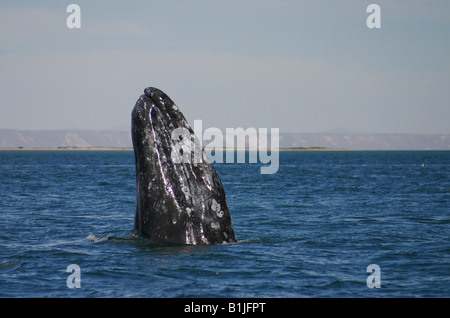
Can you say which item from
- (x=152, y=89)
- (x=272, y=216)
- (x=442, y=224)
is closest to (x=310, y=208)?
(x=272, y=216)

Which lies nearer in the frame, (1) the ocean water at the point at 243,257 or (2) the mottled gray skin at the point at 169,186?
(1) the ocean water at the point at 243,257

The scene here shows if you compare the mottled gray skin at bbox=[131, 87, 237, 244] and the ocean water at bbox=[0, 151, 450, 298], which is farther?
the mottled gray skin at bbox=[131, 87, 237, 244]

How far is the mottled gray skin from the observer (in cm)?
913

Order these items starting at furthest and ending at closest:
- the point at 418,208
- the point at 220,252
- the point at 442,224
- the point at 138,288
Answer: the point at 418,208 → the point at 442,224 → the point at 220,252 → the point at 138,288

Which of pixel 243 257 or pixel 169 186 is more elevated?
pixel 169 186

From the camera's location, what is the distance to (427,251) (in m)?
11.1

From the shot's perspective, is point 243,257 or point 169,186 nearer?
point 169,186

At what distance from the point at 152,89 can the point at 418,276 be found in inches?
197

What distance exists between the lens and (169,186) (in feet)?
30.1

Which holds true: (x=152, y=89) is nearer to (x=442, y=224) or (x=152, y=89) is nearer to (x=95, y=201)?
(x=442, y=224)

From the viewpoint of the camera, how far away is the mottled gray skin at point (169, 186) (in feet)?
30.0

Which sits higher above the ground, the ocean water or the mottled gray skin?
the mottled gray skin

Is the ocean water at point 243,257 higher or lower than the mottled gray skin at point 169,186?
lower
